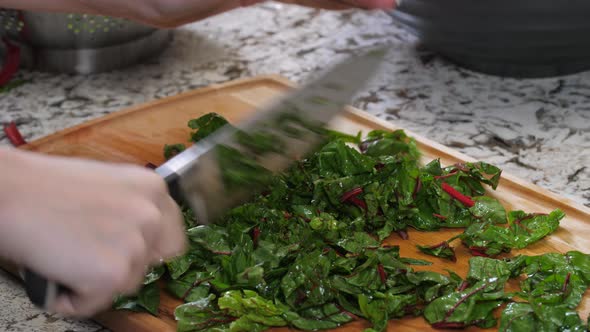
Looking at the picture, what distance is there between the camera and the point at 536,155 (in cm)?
199

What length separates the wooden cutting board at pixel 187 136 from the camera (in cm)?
139

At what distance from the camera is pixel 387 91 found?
2.36 m

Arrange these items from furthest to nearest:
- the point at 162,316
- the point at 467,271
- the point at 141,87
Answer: the point at 141,87 < the point at 467,271 < the point at 162,316

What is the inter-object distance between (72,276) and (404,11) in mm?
1595

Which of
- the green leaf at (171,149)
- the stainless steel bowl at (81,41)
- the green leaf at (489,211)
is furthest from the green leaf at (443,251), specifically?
the stainless steel bowl at (81,41)

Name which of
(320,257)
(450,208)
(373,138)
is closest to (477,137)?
(373,138)

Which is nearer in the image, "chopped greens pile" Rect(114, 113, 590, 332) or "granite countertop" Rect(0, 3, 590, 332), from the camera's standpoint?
"chopped greens pile" Rect(114, 113, 590, 332)

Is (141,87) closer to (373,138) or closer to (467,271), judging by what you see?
(373,138)

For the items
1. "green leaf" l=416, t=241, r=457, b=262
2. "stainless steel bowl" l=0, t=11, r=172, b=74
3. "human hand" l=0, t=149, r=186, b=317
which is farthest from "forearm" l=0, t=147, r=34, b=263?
"stainless steel bowl" l=0, t=11, r=172, b=74

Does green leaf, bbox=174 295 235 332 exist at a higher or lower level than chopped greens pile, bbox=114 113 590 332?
lower

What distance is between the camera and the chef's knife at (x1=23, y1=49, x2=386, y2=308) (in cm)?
142

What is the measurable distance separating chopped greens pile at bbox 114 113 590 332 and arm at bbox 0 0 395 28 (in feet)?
1.22

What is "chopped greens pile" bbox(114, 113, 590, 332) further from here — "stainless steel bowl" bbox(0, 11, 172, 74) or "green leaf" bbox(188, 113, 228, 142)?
"stainless steel bowl" bbox(0, 11, 172, 74)

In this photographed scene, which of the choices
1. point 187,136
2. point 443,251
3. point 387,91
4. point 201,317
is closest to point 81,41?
point 187,136
